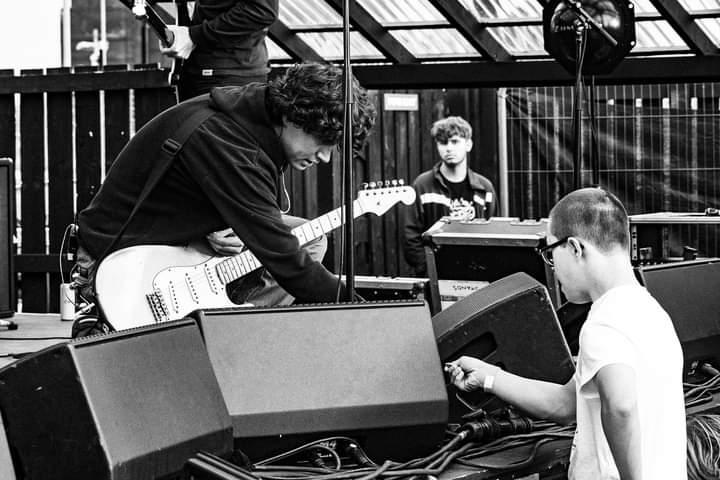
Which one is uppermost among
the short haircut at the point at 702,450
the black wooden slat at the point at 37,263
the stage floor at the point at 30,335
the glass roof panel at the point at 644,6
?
the glass roof panel at the point at 644,6

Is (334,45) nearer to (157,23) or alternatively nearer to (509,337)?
(157,23)

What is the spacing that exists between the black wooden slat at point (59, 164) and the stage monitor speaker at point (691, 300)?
18.1 ft

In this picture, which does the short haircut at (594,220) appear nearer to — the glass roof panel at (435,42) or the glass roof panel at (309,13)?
the glass roof panel at (435,42)

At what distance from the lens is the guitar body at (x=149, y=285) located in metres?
4.50

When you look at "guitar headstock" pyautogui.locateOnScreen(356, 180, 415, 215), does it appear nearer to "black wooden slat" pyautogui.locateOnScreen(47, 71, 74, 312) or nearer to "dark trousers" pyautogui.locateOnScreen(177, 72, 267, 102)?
"dark trousers" pyautogui.locateOnScreen(177, 72, 267, 102)

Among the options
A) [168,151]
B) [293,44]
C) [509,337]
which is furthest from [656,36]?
[509,337]

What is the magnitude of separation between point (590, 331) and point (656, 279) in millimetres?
1067

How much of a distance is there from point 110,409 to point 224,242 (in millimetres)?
2195

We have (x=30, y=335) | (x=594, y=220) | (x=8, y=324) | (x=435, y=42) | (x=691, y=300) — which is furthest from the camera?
(x=435, y=42)

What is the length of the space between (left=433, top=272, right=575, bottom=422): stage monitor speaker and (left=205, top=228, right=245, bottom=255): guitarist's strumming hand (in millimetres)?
1555

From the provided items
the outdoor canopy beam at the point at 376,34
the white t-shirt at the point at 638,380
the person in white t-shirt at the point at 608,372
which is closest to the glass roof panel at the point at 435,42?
the outdoor canopy beam at the point at 376,34

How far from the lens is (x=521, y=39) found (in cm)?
868

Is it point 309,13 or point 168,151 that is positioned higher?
point 309,13

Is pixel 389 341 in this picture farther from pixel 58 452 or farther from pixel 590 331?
pixel 58 452
